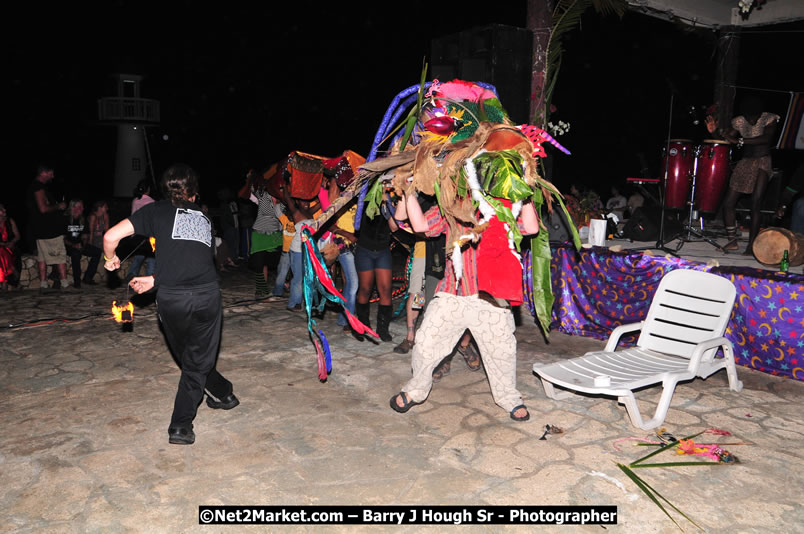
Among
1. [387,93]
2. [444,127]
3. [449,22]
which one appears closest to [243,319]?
[444,127]

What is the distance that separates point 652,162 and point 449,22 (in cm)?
993

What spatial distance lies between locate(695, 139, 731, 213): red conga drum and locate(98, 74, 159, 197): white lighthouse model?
27.6 metres

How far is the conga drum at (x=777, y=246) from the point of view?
Answer: 5.90 meters

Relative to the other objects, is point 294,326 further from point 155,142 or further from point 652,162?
point 155,142

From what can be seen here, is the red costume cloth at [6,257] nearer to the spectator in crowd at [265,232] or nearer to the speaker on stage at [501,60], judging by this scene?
the spectator in crowd at [265,232]

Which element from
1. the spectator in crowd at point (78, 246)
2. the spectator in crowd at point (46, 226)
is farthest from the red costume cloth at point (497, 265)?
the spectator in crowd at point (78, 246)

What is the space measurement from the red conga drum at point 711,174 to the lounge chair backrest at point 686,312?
112 inches

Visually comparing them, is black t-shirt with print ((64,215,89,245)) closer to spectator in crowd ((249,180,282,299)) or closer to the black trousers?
spectator in crowd ((249,180,282,299))

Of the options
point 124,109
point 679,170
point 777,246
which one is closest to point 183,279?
point 777,246

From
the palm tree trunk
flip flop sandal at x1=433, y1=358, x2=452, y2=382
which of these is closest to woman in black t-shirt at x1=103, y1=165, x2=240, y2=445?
flip flop sandal at x1=433, y1=358, x2=452, y2=382

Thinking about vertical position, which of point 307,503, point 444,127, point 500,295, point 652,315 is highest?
point 444,127

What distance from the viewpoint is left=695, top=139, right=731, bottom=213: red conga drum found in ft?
24.9

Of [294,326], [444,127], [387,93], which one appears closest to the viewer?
[444,127]

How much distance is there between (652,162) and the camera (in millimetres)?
20750
